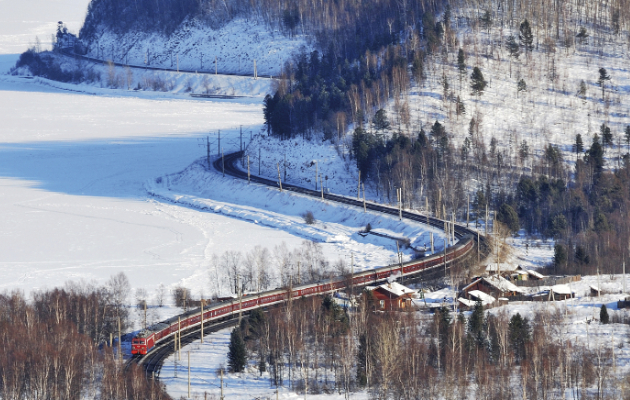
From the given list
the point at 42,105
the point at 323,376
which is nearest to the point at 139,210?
the point at 323,376

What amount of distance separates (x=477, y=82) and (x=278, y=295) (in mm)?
48219

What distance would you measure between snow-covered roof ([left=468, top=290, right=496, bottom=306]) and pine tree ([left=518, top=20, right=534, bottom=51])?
5769 cm

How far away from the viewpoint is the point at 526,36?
362 feet

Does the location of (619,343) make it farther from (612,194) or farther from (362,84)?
(362,84)

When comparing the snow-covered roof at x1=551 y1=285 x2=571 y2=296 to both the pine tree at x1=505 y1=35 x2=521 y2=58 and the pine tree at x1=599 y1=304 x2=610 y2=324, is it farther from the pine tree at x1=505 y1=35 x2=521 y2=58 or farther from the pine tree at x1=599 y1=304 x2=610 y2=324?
the pine tree at x1=505 y1=35 x2=521 y2=58

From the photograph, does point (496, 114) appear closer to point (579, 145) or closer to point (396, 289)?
point (579, 145)

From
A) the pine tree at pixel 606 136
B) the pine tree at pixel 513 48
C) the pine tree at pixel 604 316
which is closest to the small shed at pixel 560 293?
the pine tree at pixel 604 316

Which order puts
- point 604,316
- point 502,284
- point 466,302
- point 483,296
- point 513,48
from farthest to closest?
1. point 513,48
2. point 502,284
3. point 483,296
4. point 466,302
5. point 604,316

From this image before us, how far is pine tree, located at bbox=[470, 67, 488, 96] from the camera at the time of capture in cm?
10081

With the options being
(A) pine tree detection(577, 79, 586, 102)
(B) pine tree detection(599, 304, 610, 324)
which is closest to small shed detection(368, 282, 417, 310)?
(B) pine tree detection(599, 304, 610, 324)

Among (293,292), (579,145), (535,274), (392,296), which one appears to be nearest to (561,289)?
(535,274)

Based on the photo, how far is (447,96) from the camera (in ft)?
331

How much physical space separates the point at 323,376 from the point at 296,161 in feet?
179

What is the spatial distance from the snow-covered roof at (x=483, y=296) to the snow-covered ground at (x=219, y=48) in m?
108
